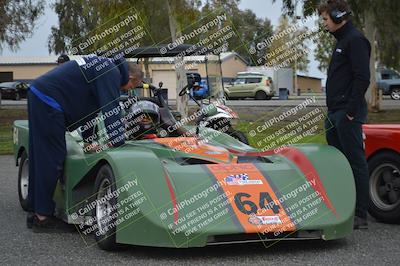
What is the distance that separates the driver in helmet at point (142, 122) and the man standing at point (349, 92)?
1691 millimetres

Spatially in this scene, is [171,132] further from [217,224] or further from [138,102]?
[217,224]

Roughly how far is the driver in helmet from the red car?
205cm

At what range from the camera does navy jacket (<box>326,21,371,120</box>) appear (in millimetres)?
5691

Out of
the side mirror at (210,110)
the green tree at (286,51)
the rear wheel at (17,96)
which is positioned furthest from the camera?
the rear wheel at (17,96)

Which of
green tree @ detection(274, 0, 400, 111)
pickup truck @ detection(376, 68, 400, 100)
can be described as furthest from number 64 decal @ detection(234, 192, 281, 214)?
pickup truck @ detection(376, 68, 400, 100)

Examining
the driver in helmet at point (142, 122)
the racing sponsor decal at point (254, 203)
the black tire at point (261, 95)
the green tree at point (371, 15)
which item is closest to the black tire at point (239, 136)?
the driver in helmet at point (142, 122)

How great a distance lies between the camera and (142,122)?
6.54 m

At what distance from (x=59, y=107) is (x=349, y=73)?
8.32 ft

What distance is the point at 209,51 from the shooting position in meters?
10.1

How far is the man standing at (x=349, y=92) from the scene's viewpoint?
5730mm

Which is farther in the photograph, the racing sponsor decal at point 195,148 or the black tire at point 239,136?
the black tire at point 239,136

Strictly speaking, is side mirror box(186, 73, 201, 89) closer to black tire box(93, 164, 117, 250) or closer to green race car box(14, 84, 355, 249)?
green race car box(14, 84, 355, 249)

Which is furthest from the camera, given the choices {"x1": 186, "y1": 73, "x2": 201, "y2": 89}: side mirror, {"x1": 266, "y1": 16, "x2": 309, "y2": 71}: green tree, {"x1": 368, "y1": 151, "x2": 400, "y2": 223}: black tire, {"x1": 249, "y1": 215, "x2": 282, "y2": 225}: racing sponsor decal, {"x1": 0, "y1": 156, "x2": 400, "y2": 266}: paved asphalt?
{"x1": 266, "y1": 16, "x2": 309, "y2": 71}: green tree

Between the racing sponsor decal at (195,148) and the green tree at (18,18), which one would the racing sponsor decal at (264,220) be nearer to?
the racing sponsor decal at (195,148)
